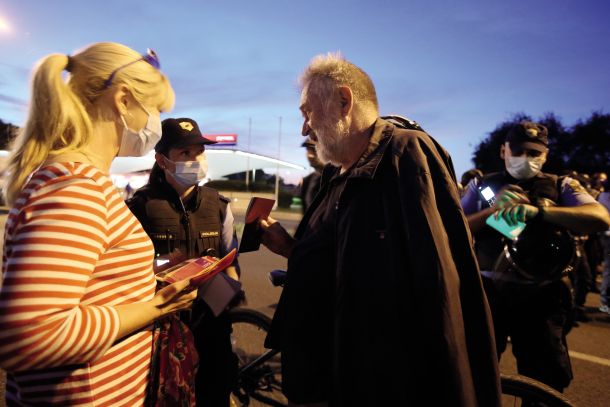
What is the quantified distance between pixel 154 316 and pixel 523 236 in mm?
2307

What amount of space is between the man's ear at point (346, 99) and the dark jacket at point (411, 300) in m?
0.40

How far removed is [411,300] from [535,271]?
163 centimetres

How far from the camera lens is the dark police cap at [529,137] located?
2.72m

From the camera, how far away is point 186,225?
2.58 metres

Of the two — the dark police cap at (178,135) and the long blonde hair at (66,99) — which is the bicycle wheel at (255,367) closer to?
the dark police cap at (178,135)

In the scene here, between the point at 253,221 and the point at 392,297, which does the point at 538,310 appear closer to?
the point at 392,297

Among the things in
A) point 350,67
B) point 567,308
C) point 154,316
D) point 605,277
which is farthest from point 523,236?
point 605,277

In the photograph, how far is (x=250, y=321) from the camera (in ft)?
9.65

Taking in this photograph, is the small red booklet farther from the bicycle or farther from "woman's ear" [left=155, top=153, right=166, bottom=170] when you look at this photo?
"woman's ear" [left=155, top=153, right=166, bottom=170]

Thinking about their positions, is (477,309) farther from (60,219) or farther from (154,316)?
(60,219)

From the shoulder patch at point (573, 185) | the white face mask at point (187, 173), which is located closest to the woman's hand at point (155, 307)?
the white face mask at point (187, 173)

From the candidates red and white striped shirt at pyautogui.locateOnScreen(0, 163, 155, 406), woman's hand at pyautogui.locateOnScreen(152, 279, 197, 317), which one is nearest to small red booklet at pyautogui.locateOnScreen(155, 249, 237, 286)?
woman's hand at pyautogui.locateOnScreen(152, 279, 197, 317)

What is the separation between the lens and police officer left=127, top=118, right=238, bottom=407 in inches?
93.6

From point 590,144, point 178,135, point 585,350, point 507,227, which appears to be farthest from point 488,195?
point 590,144
